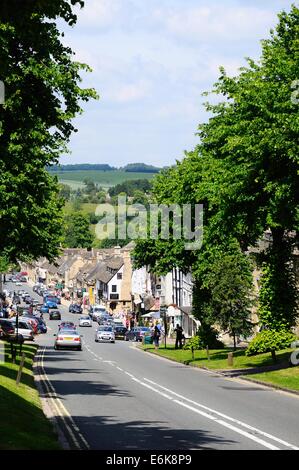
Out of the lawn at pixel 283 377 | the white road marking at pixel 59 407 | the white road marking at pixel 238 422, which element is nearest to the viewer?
the white road marking at pixel 238 422

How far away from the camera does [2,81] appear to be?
23.9m

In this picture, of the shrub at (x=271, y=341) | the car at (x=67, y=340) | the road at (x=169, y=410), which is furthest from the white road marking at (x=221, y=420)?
the car at (x=67, y=340)

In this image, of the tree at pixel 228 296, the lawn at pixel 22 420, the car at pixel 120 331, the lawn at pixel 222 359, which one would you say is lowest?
the car at pixel 120 331

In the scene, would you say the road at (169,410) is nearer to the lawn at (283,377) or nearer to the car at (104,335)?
the lawn at (283,377)

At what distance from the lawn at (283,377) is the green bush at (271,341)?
22.1 feet

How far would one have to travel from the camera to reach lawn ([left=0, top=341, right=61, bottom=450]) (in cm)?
1561

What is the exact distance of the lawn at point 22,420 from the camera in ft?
51.2

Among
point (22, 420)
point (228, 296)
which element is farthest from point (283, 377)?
point (22, 420)

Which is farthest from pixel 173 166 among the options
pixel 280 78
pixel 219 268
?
pixel 280 78

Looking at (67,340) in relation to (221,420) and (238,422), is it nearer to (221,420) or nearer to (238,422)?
→ (221,420)

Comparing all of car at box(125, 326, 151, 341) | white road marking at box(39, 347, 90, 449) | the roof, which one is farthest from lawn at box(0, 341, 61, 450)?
the roof

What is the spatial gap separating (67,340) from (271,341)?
2056 cm
